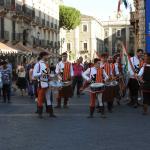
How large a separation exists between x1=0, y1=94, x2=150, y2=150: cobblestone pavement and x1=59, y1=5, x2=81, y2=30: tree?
211 ft

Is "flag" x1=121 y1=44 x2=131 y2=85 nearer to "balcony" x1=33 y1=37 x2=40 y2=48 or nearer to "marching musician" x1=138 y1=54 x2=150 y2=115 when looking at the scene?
"marching musician" x1=138 y1=54 x2=150 y2=115

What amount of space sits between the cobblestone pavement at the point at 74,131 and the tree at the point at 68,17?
211 ft

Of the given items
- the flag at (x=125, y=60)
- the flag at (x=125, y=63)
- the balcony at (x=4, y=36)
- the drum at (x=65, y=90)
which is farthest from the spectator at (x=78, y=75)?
the balcony at (x=4, y=36)

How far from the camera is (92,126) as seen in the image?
11781 mm

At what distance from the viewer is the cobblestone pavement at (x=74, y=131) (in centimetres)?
920

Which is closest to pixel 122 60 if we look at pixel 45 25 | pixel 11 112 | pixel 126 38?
pixel 11 112

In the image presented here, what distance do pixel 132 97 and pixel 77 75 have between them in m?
6.95

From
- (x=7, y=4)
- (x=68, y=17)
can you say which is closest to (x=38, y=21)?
(x=7, y=4)

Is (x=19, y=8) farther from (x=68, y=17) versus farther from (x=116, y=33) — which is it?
(x=116, y=33)

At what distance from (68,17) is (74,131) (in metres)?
70.3

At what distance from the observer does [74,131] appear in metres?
10.9

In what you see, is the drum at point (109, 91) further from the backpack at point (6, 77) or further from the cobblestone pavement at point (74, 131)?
the backpack at point (6, 77)

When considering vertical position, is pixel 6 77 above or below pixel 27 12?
below

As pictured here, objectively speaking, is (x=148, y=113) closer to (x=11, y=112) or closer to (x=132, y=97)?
(x=132, y=97)
